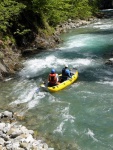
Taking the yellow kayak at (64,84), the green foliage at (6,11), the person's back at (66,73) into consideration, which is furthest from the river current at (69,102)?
the green foliage at (6,11)

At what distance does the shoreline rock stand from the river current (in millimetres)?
477

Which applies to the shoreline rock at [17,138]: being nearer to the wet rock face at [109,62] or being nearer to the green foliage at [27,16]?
the green foliage at [27,16]

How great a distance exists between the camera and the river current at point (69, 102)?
10117mm

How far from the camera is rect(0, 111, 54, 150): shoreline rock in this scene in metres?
9.02

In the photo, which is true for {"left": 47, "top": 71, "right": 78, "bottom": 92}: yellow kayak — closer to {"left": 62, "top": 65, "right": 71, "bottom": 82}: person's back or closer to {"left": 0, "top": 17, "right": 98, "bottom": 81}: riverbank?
{"left": 62, "top": 65, "right": 71, "bottom": 82}: person's back

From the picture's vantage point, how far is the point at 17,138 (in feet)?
31.4

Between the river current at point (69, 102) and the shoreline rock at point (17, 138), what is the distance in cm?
48

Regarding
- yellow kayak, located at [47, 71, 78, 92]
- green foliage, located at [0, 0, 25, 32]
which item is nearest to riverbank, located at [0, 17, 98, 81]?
green foliage, located at [0, 0, 25, 32]

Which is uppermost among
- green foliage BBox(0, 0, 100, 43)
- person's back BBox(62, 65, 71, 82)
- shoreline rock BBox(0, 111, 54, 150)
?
green foliage BBox(0, 0, 100, 43)

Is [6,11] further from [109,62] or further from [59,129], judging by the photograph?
[59,129]

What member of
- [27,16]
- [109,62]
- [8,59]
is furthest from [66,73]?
[27,16]

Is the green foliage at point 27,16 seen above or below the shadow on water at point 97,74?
above

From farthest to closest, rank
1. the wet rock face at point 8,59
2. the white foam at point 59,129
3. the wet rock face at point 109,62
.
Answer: the wet rock face at point 109,62
the wet rock face at point 8,59
the white foam at point 59,129

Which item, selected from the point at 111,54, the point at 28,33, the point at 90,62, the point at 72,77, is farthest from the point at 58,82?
the point at 28,33
